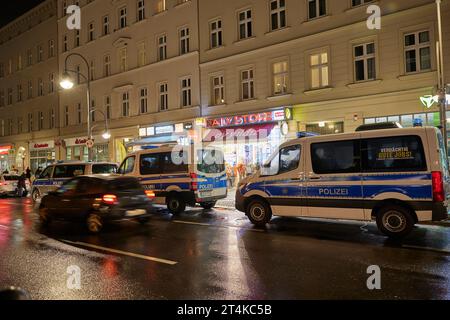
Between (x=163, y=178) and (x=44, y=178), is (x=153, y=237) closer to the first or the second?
(x=163, y=178)

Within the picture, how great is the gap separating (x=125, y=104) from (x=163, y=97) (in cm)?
425

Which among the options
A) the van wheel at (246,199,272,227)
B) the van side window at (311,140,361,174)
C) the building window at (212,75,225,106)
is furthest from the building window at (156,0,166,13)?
the van side window at (311,140,361,174)

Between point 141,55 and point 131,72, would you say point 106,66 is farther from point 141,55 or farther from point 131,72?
point 141,55

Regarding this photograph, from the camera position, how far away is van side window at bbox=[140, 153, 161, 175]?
13.2 m

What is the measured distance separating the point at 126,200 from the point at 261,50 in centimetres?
1330

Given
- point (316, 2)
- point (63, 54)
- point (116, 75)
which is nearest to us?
point (316, 2)

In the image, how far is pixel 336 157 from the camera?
901cm

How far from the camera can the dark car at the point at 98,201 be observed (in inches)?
376

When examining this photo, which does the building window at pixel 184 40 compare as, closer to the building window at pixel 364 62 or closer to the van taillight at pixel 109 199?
the building window at pixel 364 62

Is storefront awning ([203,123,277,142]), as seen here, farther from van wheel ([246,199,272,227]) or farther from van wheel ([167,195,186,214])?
van wheel ([246,199,272,227])

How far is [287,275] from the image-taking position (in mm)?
5762

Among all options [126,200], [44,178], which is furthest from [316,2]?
[44,178]

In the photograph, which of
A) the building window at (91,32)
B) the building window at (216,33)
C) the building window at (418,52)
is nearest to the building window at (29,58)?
the building window at (91,32)

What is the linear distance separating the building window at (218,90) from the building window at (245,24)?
107 inches
